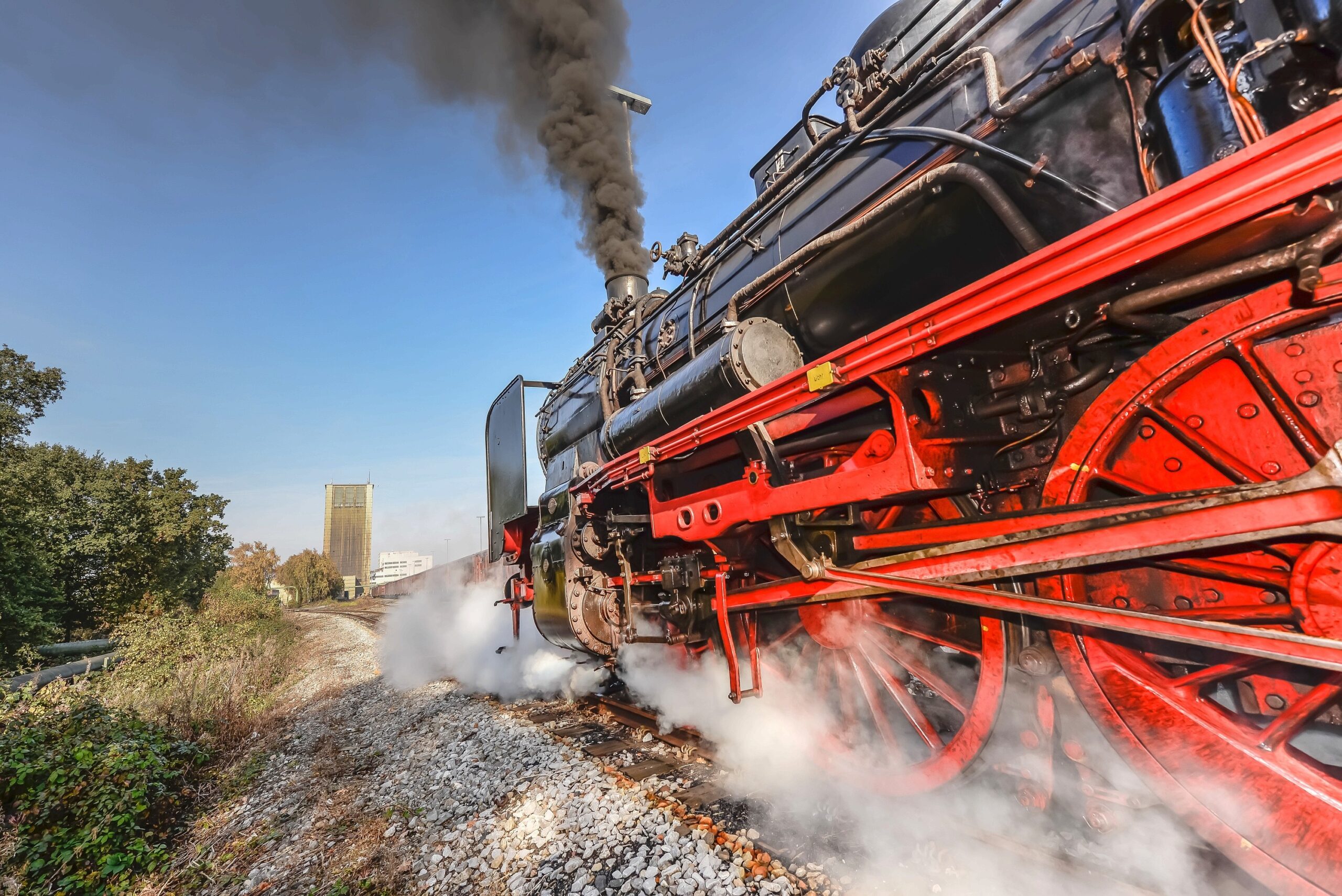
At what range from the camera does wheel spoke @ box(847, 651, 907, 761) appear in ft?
8.77

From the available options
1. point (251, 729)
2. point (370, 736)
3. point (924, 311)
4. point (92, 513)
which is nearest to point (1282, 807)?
point (924, 311)

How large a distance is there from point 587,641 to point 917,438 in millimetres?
2984

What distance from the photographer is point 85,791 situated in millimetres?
3994

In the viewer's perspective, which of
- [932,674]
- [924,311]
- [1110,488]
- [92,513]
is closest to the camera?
[924,311]

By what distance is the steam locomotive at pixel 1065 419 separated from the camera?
4.30 ft

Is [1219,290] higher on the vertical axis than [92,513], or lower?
lower

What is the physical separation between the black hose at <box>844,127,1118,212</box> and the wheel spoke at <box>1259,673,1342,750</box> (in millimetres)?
1309

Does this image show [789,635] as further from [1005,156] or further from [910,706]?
[1005,156]

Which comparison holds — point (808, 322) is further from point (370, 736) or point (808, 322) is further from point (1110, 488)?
point (370, 736)

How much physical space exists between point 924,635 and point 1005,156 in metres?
1.83

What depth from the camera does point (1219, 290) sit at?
59.8 inches

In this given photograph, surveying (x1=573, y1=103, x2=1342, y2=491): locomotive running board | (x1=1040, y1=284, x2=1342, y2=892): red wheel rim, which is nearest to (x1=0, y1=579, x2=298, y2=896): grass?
(x1=573, y1=103, x2=1342, y2=491): locomotive running board

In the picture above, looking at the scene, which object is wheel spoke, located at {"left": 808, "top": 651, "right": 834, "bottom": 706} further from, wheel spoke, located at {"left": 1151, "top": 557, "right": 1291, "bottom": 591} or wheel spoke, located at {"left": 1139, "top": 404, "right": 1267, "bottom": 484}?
wheel spoke, located at {"left": 1139, "top": 404, "right": 1267, "bottom": 484}

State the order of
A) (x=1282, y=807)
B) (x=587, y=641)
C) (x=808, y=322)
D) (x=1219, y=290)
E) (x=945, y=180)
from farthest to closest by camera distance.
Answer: (x=587, y=641) → (x=808, y=322) → (x=945, y=180) → (x=1219, y=290) → (x=1282, y=807)
